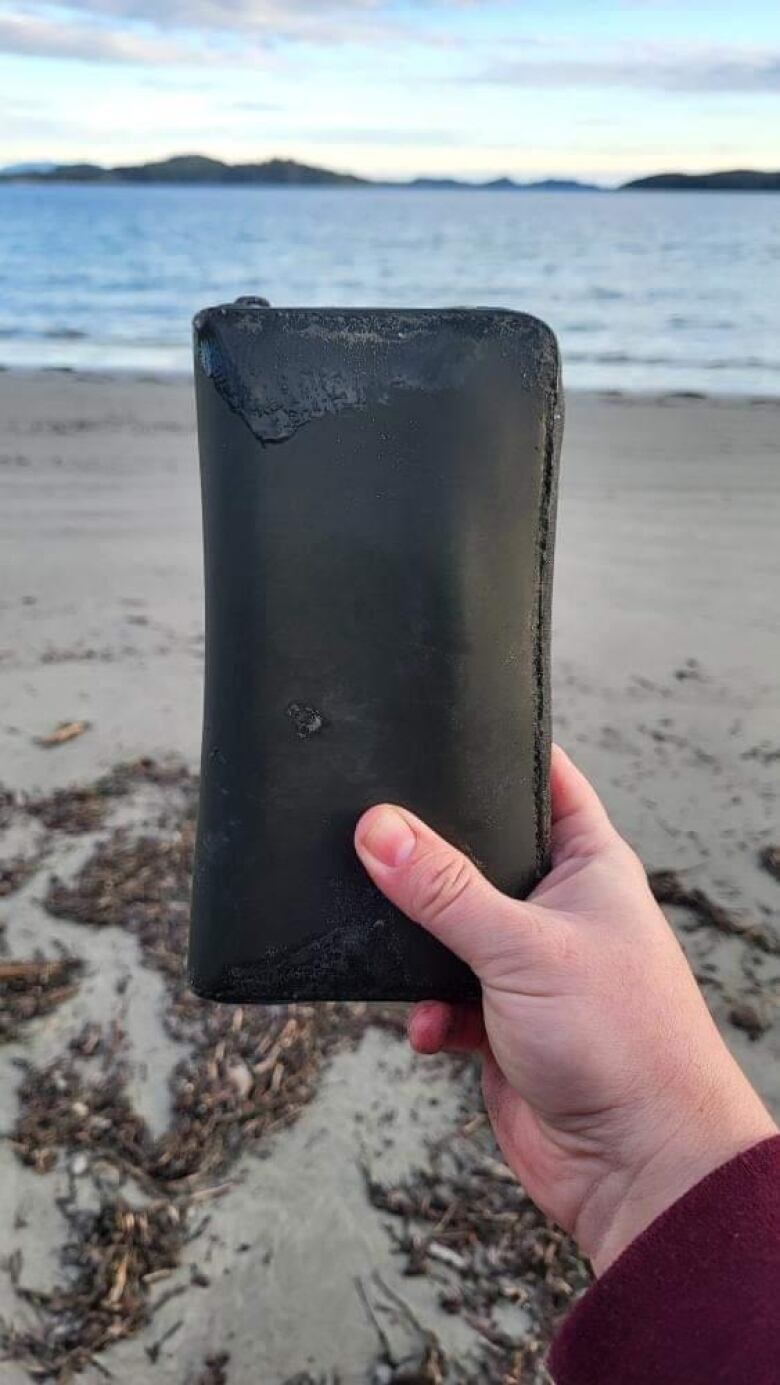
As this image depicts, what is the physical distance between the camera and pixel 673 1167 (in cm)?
134

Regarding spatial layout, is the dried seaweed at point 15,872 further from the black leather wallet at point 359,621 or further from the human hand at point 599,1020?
the human hand at point 599,1020

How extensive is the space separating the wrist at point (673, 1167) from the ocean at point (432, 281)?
33.2 feet

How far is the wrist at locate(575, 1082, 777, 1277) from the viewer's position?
130 cm

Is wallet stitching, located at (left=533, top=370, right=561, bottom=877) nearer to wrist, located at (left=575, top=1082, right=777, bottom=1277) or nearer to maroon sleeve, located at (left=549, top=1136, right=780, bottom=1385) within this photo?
wrist, located at (left=575, top=1082, right=777, bottom=1277)

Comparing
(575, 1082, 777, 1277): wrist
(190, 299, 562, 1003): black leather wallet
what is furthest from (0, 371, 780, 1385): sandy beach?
(190, 299, 562, 1003): black leather wallet

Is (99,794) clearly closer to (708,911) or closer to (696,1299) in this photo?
(708,911)

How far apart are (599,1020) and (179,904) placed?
144cm

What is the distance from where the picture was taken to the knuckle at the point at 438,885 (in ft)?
4.54

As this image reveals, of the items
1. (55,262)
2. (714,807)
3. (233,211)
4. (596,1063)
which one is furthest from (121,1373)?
(233,211)

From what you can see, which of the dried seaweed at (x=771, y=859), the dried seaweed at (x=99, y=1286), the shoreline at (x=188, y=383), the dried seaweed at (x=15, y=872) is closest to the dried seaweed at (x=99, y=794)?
the dried seaweed at (x=15, y=872)

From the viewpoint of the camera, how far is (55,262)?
2756cm

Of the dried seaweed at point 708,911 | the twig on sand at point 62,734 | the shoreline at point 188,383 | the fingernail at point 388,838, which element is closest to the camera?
the fingernail at point 388,838

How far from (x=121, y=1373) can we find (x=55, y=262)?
29.0m

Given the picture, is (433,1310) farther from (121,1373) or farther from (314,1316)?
(121,1373)
